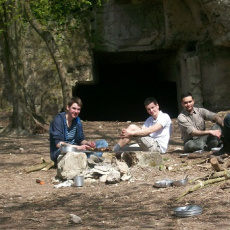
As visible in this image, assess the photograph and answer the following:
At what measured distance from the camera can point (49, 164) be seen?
26.2ft

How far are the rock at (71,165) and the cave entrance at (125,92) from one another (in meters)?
13.6

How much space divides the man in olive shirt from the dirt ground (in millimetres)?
468

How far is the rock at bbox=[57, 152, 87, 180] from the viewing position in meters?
6.85

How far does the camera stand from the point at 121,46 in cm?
1733

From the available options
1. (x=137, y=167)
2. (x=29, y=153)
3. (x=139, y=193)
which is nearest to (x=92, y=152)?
(x=137, y=167)

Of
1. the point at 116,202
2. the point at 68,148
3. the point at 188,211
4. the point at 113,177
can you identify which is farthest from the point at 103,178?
the point at 188,211

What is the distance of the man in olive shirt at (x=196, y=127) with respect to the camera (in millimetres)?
8281

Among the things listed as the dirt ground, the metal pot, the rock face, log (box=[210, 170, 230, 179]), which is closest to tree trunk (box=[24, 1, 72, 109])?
the rock face

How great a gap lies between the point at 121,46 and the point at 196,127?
9.19m

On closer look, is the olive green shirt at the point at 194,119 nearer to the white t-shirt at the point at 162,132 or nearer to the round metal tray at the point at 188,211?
the white t-shirt at the point at 162,132

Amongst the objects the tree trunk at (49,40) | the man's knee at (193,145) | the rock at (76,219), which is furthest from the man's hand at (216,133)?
the tree trunk at (49,40)

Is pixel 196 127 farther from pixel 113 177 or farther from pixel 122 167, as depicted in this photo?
pixel 113 177

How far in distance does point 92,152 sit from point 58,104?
929 cm

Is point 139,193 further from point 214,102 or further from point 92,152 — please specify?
point 214,102
